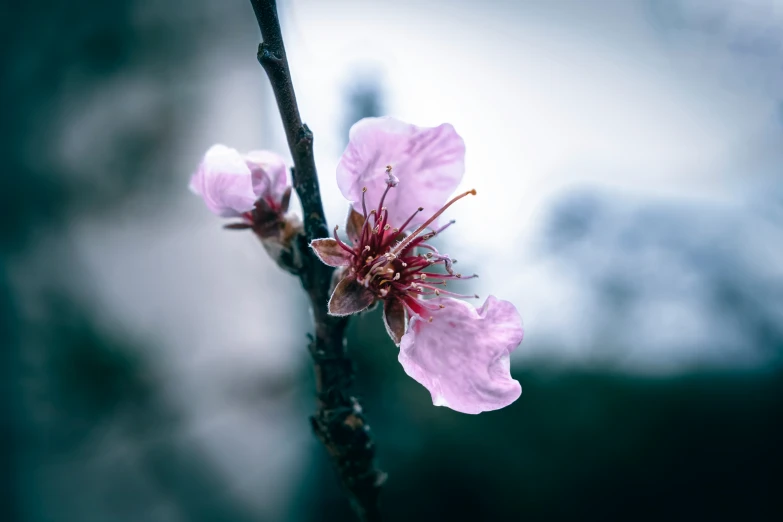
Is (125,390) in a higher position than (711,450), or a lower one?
higher

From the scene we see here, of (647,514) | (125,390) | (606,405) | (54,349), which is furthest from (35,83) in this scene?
(647,514)

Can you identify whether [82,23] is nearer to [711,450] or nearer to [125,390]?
[125,390]

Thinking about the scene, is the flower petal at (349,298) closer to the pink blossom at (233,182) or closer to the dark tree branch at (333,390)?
the dark tree branch at (333,390)

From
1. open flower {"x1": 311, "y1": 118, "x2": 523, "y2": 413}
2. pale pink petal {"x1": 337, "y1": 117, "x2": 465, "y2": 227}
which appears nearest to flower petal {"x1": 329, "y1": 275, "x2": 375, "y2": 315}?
open flower {"x1": 311, "y1": 118, "x2": 523, "y2": 413}

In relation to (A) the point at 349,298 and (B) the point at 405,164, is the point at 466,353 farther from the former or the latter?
(B) the point at 405,164

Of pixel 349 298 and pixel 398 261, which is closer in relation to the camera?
pixel 349 298

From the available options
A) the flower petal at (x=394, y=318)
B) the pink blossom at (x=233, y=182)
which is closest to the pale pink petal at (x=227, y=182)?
the pink blossom at (x=233, y=182)

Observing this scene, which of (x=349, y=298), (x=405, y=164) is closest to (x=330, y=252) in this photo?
Result: (x=349, y=298)
